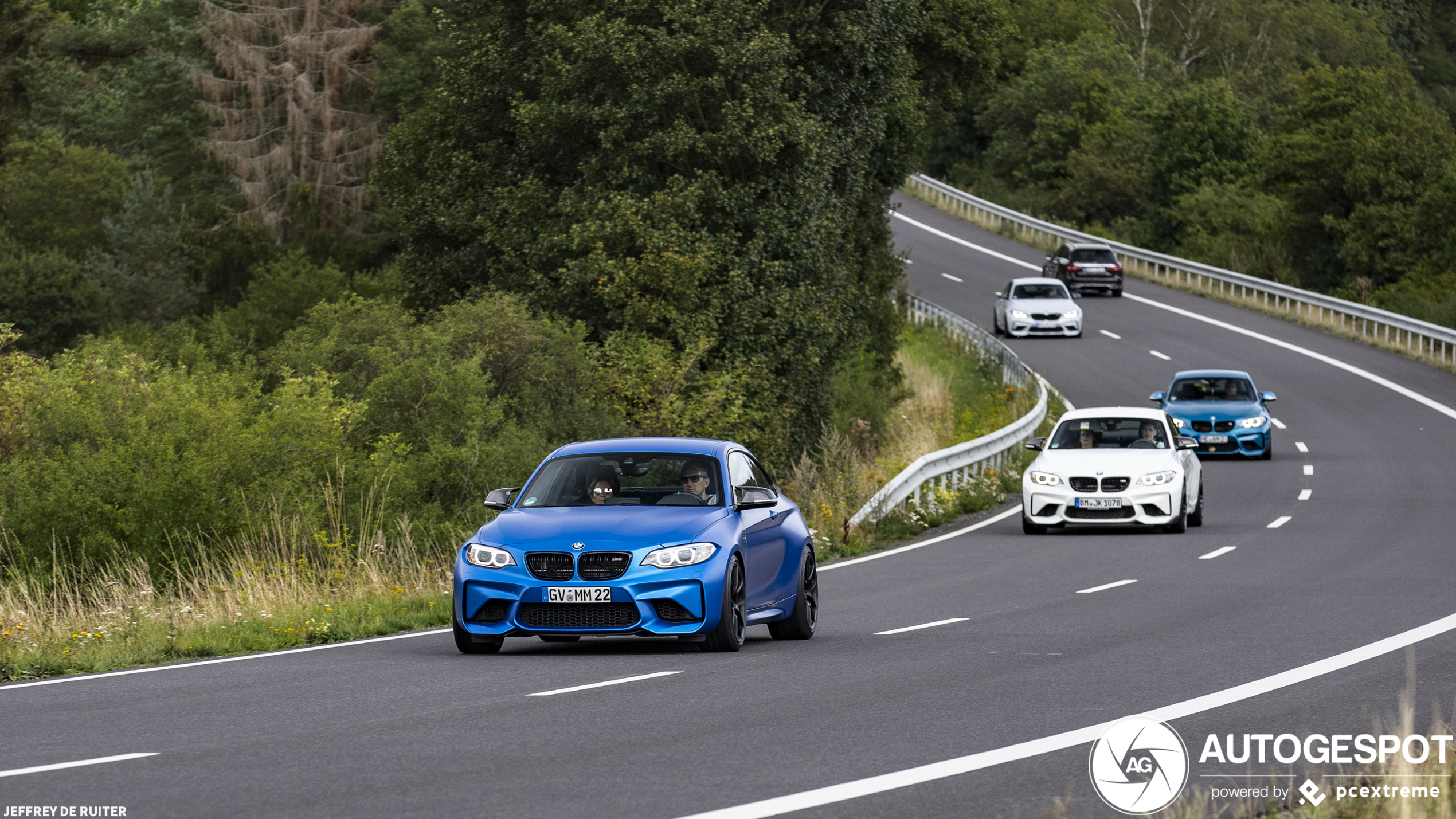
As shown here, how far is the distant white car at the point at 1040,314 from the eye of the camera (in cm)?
5216

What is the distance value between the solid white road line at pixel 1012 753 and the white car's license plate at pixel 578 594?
3953mm

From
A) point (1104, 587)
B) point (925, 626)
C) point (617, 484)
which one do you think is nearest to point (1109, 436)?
point (1104, 587)

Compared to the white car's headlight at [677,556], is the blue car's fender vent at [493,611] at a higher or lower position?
lower

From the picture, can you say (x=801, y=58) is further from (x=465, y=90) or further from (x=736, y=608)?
(x=736, y=608)

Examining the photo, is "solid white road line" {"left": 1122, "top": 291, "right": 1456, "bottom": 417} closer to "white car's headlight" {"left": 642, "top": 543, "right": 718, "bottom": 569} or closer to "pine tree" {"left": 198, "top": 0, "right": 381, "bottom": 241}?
"pine tree" {"left": 198, "top": 0, "right": 381, "bottom": 241}

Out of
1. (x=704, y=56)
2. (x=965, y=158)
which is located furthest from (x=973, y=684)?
(x=965, y=158)

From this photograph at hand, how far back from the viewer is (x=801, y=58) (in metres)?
35.8

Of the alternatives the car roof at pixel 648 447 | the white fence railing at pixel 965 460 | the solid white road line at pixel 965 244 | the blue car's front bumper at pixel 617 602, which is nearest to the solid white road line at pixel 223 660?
the blue car's front bumper at pixel 617 602

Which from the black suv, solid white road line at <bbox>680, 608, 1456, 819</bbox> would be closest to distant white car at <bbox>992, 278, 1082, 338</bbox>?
the black suv

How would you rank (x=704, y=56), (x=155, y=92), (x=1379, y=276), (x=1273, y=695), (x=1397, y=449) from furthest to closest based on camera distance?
(x=155, y=92)
(x=1379, y=276)
(x=1397, y=449)
(x=704, y=56)
(x=1273, y=695)

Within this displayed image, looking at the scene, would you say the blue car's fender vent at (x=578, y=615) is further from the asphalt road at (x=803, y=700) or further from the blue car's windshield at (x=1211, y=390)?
the blue car's windshield at (x=1211, y=390)

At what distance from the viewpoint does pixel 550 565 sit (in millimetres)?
12562

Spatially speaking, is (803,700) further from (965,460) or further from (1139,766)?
(965,460)

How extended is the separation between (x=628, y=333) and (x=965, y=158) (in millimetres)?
71948
